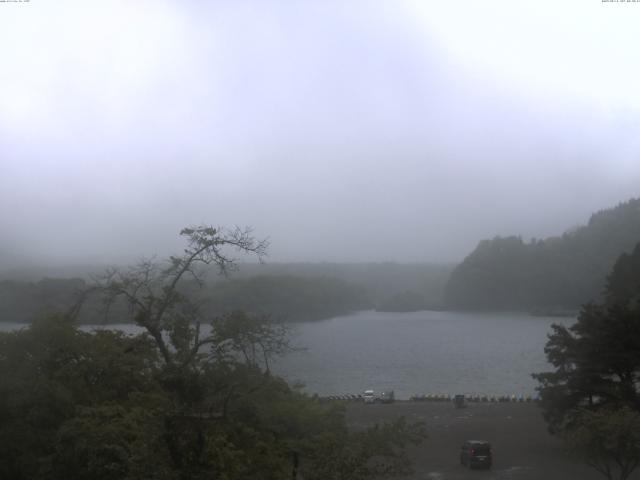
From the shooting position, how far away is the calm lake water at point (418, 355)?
A: 113 ft

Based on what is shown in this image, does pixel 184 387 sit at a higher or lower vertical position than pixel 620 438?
higher

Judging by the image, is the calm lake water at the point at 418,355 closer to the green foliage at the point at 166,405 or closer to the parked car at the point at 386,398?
the parked car at the point at 386,398

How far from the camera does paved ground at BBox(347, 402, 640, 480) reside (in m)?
16.5

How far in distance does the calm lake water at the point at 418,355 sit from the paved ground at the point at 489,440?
3.77m

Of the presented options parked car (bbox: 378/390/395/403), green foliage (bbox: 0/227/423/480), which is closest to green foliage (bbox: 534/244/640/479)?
green foliage (bbox: 0/227/423/480)

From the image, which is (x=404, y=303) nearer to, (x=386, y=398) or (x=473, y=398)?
(x=473, y=398)

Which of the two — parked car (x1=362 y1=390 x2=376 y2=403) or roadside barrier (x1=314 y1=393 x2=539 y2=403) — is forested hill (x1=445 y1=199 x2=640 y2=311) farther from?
parked car (x1=362 y1=390 x2=376 y2=403)

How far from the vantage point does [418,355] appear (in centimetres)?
4731

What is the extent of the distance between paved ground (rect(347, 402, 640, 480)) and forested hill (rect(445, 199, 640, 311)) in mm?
37739

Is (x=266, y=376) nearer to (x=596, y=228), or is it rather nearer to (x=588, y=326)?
(x=588, y=326)

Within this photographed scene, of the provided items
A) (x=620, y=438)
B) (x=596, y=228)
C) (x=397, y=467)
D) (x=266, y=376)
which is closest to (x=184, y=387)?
(x=266, y=376)

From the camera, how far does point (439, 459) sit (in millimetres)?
18297

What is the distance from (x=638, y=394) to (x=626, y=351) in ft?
3.57

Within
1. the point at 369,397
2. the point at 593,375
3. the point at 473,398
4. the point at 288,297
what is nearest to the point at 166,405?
the point at 593,375
